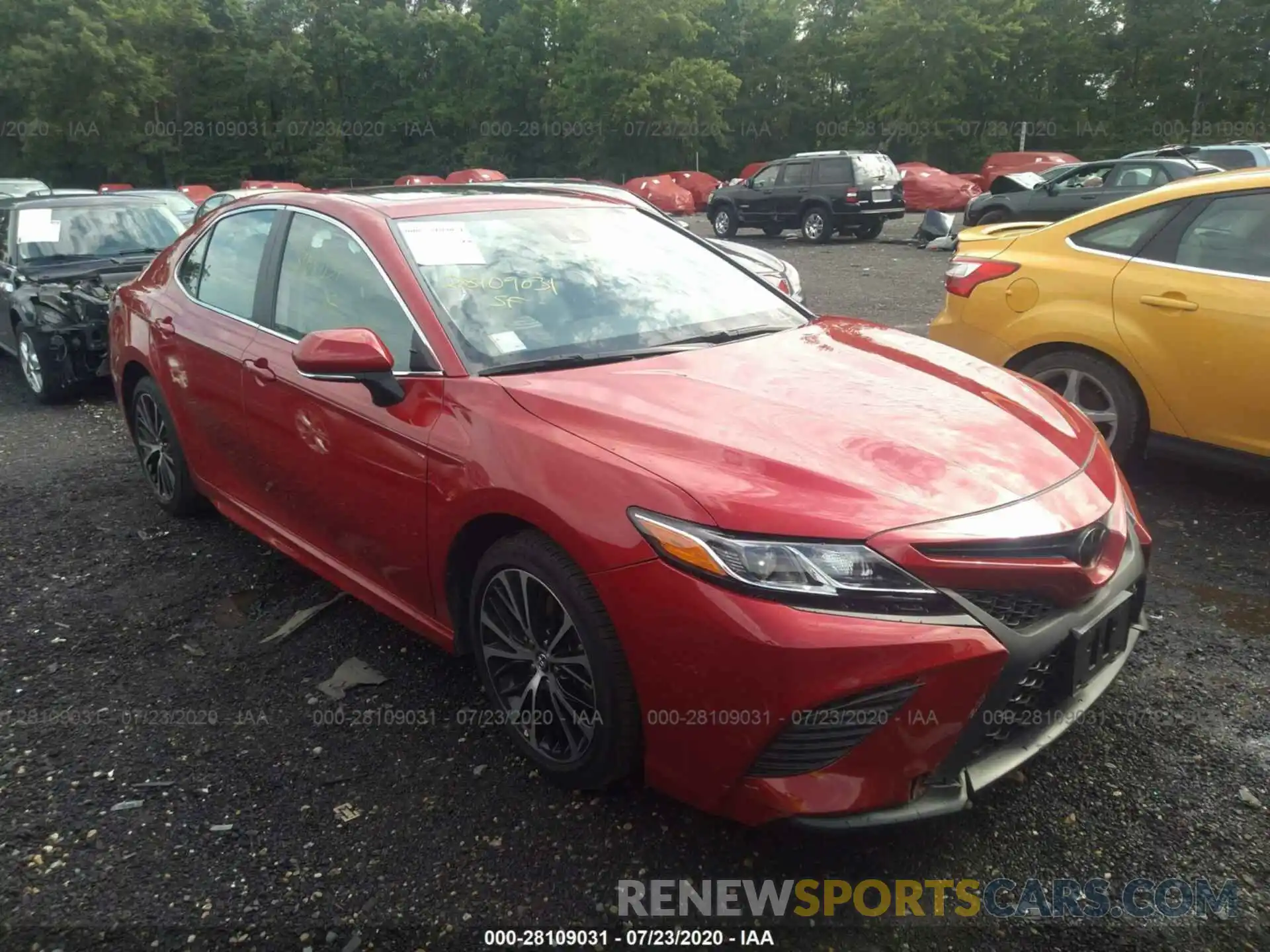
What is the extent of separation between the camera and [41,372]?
729 centimetres

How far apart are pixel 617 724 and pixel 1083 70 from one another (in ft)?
146

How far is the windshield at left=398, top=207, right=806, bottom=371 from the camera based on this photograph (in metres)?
2.99

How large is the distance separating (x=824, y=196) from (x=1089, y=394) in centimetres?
1530

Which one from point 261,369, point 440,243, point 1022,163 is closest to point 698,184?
point 1022,163

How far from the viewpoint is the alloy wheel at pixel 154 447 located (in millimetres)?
4629

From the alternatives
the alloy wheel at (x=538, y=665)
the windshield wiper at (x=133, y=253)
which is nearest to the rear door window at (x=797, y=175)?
the windshield wiper at (x=133, y=253)

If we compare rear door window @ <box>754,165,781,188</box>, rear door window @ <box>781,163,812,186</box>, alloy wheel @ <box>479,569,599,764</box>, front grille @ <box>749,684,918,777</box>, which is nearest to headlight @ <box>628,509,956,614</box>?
front grille @ <box>749,684,918,777</box>

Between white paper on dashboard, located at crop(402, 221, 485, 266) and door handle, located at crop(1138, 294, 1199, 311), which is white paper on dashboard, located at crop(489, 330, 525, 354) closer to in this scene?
white paper on dashboard, located at crop(402, 221, 485, 266)

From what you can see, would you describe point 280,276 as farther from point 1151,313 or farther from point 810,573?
point 1151,313

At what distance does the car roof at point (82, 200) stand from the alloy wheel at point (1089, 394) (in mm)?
7976

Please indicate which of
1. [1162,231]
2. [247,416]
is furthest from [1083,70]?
[247,416]

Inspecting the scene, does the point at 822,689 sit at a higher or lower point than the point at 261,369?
lower

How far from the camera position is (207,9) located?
159ft

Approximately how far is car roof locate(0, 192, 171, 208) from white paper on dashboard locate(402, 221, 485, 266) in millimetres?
6664
